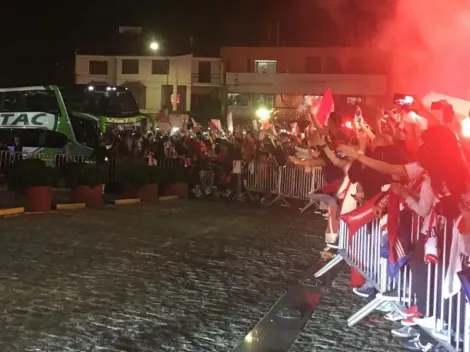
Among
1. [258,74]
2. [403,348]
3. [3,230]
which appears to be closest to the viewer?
[403,348]

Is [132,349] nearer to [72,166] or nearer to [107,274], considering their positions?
[107,274]

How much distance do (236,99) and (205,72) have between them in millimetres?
4711

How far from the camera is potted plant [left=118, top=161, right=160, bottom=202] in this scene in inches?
651

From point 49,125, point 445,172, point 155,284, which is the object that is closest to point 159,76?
point 49,125

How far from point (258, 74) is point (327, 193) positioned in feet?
153

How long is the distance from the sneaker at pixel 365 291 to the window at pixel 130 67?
173 ft

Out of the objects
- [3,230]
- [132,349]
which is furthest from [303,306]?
[3,230]

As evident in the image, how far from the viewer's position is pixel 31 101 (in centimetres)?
2631

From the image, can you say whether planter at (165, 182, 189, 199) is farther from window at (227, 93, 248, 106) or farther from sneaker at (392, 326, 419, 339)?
window at (227, 93, 248, 106)

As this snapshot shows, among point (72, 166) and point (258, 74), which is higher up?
point (258, 74)

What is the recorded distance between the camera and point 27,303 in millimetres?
6957

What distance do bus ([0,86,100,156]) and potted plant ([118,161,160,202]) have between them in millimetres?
9368

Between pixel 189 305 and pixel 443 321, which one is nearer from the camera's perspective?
pixel 443 321

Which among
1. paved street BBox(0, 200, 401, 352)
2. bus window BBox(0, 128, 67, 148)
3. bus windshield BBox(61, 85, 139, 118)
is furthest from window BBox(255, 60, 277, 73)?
paved street BBox(0, 200, 401, 352)
